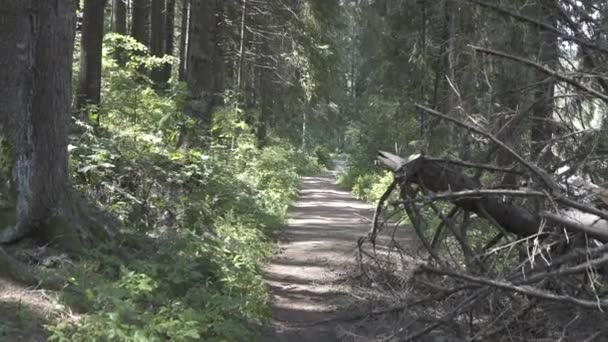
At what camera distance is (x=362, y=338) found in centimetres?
604

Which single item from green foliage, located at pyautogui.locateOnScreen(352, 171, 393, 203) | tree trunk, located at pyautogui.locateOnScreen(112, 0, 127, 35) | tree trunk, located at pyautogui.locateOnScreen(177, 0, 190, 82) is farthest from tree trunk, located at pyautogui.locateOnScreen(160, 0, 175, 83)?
green foliage, located at pyautogui.locateOnScreen(352, 171, 393, 203)

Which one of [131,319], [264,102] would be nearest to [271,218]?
[131,319]

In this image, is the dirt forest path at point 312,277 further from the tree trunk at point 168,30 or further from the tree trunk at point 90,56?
the tree trunk at point 168,30

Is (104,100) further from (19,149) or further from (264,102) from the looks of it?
(264,102)

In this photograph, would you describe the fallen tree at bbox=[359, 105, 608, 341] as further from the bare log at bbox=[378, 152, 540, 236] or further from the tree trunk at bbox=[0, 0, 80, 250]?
the tree trunk at bbox=[0, 0, 80, 250]

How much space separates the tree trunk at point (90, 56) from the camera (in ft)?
36.2

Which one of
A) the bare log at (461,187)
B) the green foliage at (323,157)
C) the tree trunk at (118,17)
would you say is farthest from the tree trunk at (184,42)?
the green foliage at (323,157)

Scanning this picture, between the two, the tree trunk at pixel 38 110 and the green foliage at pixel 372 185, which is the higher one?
the tree trunk at pixel 38 110

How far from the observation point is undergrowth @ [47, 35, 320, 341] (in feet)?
16.4

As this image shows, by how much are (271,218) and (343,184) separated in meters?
18.7

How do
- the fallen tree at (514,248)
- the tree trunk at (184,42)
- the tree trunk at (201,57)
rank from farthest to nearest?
the tree trunk at (184,42)
the tree trunk at (201,57)
the fallen tree at (514,248)

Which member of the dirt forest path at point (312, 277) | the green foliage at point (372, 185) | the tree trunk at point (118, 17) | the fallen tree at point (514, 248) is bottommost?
the dirt forest path at point (312, 277)

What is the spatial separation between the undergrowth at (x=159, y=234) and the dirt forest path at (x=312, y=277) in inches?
12.9

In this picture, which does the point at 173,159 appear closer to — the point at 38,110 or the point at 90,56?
the point at 90,56
